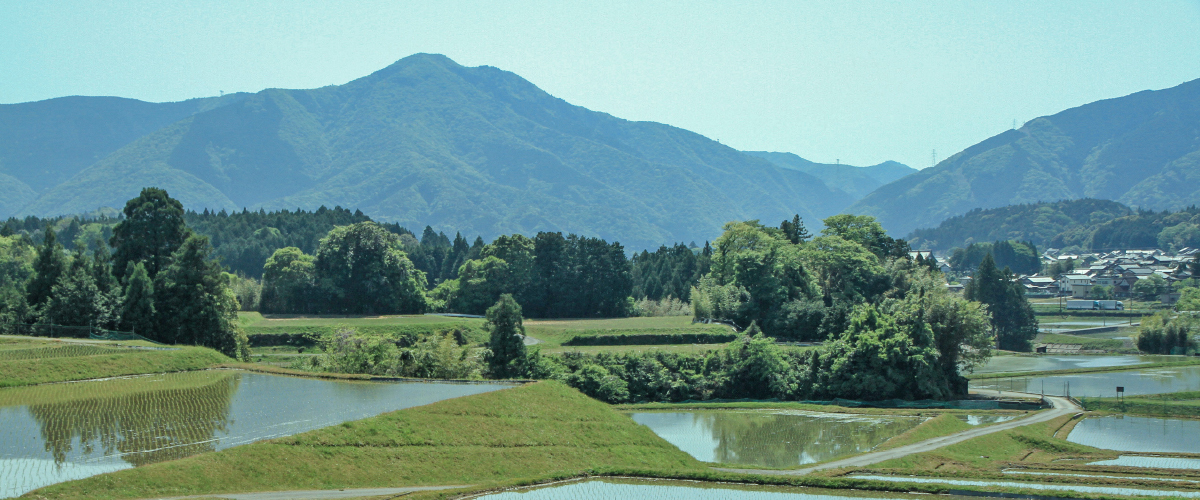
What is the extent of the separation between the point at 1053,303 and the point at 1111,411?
100 meters

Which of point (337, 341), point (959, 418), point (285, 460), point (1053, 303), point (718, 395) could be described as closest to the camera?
point (285, 460)

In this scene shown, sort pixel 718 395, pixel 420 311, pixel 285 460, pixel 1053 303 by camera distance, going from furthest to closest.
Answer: pixel 1053 303
pixel 420 311
pixel 718 395
pixel 285 460

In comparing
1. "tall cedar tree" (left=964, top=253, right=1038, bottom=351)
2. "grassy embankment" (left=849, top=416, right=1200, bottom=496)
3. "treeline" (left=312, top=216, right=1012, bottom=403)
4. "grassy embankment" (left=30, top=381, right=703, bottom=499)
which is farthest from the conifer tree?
"tall cedar tree" (left=964, top=253, right=1038, bottom=351)

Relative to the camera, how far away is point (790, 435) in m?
41.3

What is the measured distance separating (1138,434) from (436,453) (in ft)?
107

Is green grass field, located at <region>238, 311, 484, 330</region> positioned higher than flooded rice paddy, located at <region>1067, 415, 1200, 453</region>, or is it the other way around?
green grass field, located at <region>238, 311, 484, 330</region>

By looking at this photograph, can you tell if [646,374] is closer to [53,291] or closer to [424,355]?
[424,355]

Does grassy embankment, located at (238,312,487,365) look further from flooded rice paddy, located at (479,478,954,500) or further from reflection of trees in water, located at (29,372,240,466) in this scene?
flooded rice paddy, located at (479,478,954,500)

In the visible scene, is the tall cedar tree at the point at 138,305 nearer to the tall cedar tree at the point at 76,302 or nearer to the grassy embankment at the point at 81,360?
the tall cedar tree at the point at 76,302

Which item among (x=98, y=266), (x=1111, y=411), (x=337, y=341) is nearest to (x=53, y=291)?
(x=98, y=266)

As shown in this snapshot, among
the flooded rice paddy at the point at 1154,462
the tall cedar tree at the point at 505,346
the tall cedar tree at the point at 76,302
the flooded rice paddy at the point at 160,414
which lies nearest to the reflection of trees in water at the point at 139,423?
the flooded rice paddy at the point at 160,414

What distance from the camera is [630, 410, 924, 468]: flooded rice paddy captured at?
36.3 meters

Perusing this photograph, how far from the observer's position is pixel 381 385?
40.8 metres

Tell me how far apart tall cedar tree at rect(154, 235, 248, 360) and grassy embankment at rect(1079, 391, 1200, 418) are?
51.0 metres
